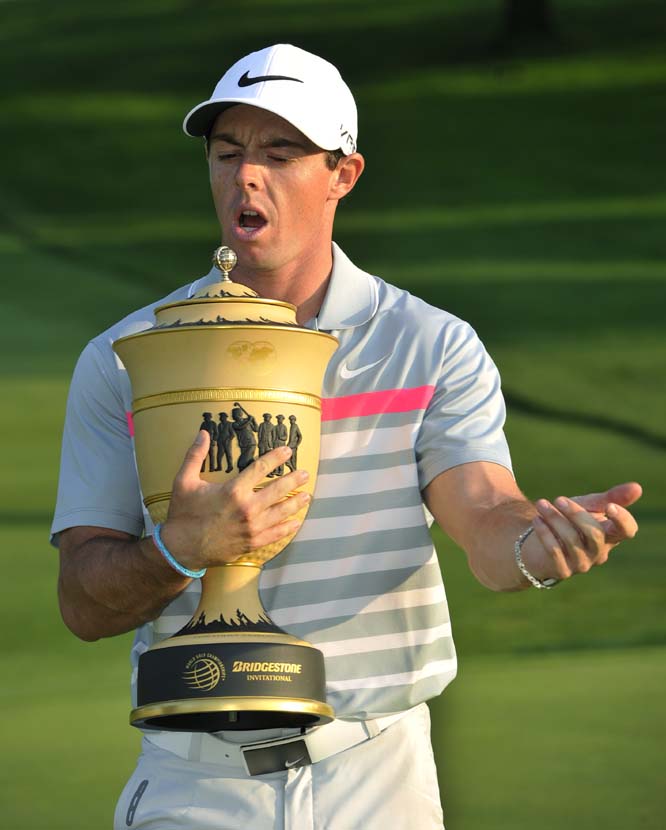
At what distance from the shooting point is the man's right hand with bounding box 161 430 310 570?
2500 mm

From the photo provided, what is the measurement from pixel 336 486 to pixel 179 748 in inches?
19.6

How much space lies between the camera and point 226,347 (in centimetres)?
264

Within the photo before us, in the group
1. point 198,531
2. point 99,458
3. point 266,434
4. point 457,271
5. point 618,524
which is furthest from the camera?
point 457,271

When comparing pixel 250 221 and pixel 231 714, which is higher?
pixel 250 221

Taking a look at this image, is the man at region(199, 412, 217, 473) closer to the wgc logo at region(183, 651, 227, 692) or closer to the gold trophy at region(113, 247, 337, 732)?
the gold trophy at region(113, 247, 337, 732)

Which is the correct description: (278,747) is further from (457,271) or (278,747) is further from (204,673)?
(457,271)

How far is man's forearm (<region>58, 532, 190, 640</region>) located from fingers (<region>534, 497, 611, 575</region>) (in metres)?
0.59

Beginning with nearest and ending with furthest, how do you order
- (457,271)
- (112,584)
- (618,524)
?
1. (618,524)
2. (112,584)
3. (457,271)

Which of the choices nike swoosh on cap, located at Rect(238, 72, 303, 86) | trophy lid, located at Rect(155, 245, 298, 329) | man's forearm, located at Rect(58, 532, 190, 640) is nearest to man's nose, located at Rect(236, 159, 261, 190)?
nike swoosh on cap, located at Rect(238, 72, 303, 86)

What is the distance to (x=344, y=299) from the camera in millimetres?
3193

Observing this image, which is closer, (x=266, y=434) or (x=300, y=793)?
(x=266, y=434)

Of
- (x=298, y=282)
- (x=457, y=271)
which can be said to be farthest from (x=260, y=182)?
(x=457, y=271)

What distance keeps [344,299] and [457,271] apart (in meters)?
9.74

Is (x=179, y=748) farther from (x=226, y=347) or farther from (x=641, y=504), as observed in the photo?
(x=641, y=504)
